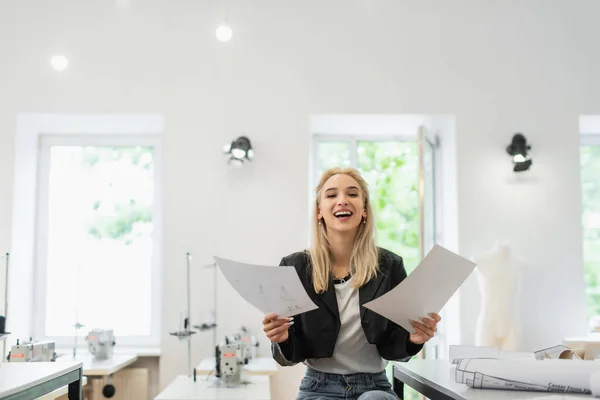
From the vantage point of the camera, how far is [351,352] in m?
2.24

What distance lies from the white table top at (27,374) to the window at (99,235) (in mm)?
2670

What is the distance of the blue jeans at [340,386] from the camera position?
2158 mm

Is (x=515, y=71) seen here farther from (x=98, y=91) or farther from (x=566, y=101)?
(x=98, y=91)

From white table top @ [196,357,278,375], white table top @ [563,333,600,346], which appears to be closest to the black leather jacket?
white table top @ [196,357,278,375]

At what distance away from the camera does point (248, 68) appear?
15.0 feet

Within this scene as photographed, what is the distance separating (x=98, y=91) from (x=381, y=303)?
3247 millimetres

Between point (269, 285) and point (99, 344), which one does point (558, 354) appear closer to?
point (269, 285)

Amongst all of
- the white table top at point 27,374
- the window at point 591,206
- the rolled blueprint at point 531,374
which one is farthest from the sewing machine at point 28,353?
the window at point 591,206

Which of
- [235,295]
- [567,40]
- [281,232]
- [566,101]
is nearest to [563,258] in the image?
[566,101]

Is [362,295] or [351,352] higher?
[362,295]

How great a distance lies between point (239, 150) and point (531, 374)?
9.78 ft

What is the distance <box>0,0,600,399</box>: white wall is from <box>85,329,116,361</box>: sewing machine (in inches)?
22.2

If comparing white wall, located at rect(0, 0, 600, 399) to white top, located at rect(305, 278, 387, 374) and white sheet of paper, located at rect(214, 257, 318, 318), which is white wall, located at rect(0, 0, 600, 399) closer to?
white top, located at rect(305, 278, 387, 374)

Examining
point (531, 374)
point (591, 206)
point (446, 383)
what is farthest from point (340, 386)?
point (591, 206)
